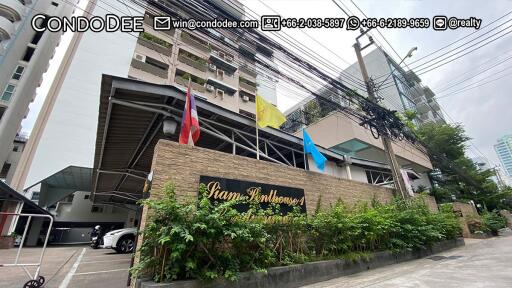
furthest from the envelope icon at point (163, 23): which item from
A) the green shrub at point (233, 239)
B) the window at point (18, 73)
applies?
the window at point (18, 73)

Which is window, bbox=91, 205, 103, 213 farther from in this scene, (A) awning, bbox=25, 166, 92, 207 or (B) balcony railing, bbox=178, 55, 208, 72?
(B) balcony railing, bbox=178, 55, 208, 72

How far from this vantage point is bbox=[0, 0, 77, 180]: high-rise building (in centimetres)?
2066

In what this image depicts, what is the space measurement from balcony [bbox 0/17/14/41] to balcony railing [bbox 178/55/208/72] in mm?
13814

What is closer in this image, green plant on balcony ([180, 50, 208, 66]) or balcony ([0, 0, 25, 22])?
balcony ([0, 0, 25, 22])

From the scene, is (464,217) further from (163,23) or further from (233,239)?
(163,23)

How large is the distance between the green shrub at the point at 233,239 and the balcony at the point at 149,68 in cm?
1747

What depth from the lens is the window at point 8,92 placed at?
72.0ft

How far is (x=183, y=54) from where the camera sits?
23391mm

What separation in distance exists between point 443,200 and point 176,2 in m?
24.5

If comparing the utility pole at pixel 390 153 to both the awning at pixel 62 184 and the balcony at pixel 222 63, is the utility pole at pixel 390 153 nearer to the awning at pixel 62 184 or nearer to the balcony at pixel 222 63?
the balcony at pixel 222 63

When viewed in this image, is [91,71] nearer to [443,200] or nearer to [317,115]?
[317,115]

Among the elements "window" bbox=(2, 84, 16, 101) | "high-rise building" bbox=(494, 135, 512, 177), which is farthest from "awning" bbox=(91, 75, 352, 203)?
"high-rise building" bbox=(494, 135, 512, 177)

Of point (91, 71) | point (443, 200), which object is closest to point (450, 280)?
point (443, 200)

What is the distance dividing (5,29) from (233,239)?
27.7 meters
